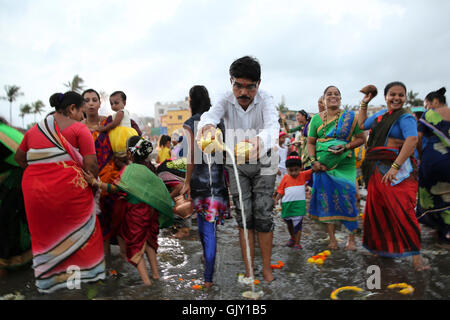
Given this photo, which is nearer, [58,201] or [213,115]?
[58,201]

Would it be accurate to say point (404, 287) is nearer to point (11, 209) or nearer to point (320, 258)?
point (320, 258)

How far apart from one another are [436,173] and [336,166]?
1.60 meters

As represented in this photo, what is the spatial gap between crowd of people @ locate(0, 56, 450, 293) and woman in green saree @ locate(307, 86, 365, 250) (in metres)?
0.01

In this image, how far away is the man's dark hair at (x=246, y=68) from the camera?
3.05 metres

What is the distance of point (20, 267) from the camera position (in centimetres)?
370

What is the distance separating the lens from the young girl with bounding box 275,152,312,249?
4.45 m

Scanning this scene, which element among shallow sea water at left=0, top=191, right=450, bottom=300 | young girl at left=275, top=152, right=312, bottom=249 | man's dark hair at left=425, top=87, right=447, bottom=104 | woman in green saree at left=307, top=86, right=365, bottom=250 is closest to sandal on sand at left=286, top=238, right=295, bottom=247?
young girl at left=275, top=152, right=312, bottom=249

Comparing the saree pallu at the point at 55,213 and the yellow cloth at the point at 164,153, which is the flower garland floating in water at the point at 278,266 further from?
the yellow cloth at the point at 164,153

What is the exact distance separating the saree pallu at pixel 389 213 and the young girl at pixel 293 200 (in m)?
0.89

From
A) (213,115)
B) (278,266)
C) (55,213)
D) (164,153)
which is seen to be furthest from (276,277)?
(164,153)

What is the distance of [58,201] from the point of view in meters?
3.00
